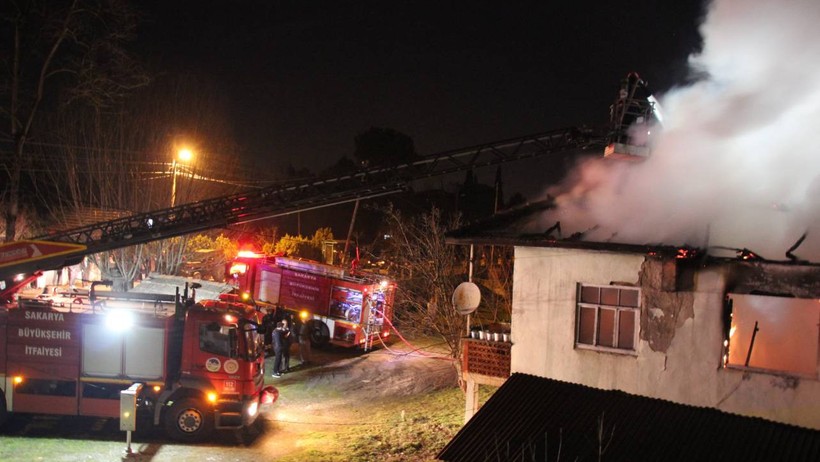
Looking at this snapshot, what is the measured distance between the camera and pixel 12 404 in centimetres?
1316

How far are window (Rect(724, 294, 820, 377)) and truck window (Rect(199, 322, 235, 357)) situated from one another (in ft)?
36.9

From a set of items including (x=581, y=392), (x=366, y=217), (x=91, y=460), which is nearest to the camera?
(x=581, y=392)

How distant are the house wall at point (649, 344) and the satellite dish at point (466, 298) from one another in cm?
87

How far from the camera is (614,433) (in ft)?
30.5

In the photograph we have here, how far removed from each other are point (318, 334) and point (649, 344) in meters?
15.9

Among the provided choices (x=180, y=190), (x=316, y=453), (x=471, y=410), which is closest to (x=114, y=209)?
(x=180, y=190)

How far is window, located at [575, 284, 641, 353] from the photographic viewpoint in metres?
10.9

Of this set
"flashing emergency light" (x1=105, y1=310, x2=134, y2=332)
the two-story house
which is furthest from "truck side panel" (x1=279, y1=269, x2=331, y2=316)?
the two-story house

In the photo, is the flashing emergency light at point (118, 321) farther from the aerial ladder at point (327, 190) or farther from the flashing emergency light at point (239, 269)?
the flashing emergency light at point (239, 269)

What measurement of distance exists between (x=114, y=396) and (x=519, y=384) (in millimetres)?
9318

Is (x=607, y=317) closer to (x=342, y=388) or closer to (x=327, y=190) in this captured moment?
(x=327, y=190)

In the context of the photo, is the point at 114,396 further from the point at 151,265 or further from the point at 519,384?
the point at 151,265

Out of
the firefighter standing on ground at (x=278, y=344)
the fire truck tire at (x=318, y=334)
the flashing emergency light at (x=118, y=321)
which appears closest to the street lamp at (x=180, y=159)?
the fire truck tire at (x=318, y=334)

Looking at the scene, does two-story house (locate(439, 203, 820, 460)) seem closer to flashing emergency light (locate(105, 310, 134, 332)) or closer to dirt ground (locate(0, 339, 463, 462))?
dirt ground (locate(0, 339, 463, 462))
